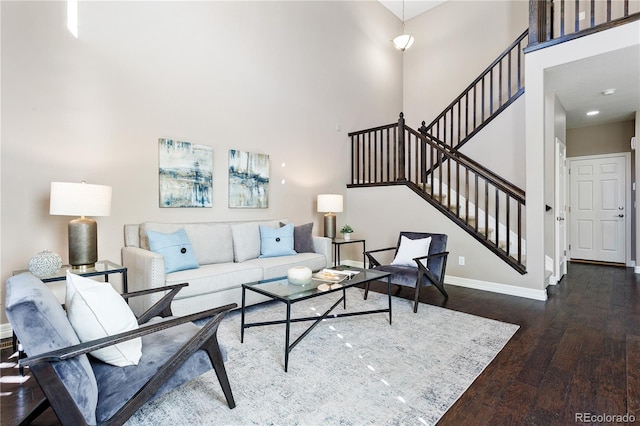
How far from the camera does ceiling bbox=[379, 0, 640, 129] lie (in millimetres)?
3338

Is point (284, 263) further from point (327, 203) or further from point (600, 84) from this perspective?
point (600, 84)

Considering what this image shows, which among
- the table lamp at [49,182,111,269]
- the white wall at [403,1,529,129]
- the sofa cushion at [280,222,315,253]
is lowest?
the sofa cushion at [280,222,315,253]

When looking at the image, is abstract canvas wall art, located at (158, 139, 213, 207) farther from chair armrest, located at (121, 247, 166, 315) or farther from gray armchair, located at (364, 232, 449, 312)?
gray armchair, located at (364, 232, 449, 312)

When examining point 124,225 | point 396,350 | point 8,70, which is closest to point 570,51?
point 396,350

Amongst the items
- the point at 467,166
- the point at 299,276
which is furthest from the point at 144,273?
the point at 467,166

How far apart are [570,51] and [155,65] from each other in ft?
14.6

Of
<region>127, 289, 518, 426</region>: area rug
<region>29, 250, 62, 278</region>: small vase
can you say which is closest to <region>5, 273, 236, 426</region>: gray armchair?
<region>127, 289, 518, 426</region>: area rug

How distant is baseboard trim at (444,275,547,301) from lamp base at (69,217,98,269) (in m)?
4.23

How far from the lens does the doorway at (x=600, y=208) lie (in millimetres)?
5625

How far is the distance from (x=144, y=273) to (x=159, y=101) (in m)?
1.95

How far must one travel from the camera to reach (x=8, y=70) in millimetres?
2662

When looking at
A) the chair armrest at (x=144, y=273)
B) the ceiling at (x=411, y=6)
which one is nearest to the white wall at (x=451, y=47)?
the ceiling at (x=411, y=6)

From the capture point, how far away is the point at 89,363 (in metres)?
1.37

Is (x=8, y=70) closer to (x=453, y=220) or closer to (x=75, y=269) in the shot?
(x=75, y=269)
